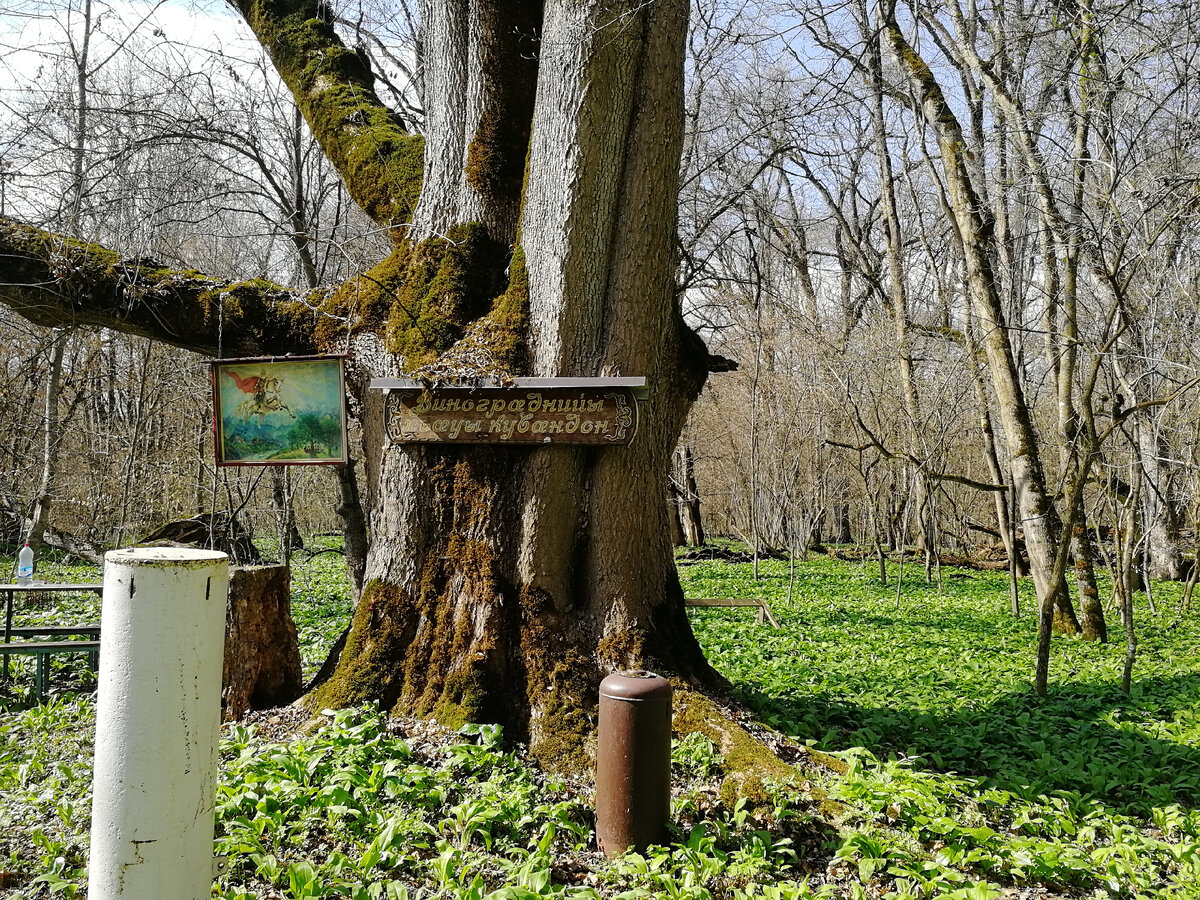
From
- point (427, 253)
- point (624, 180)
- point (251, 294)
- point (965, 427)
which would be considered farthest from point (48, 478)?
point (965, 427)

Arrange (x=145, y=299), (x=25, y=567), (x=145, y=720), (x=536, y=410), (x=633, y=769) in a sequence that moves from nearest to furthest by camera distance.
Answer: (x=145, y=720)
(x=633, y=769)
(x=536, y=410)
(x=145, y=299)
(x=25, y=567)

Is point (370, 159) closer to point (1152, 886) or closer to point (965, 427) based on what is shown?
point (1152, 886)

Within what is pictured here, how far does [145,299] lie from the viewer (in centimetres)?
522

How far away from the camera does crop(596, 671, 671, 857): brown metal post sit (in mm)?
3414

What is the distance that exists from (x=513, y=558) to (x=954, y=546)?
20.7m

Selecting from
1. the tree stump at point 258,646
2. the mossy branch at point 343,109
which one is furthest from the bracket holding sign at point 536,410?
the mossy branch at point 343,109

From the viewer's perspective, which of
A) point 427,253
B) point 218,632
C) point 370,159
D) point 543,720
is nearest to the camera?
point 218,632

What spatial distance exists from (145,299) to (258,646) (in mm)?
2278

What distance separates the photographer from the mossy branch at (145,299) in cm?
507

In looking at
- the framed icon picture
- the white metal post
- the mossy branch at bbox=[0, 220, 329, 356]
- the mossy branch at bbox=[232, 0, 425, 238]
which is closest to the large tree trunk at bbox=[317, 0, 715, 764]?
the framed icon picture

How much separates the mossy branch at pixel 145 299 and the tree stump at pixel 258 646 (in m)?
1.51

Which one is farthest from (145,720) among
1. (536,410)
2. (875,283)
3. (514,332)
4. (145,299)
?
(875,283)

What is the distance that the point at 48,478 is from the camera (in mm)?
8672

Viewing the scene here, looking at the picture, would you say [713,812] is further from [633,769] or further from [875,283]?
[875,283]
